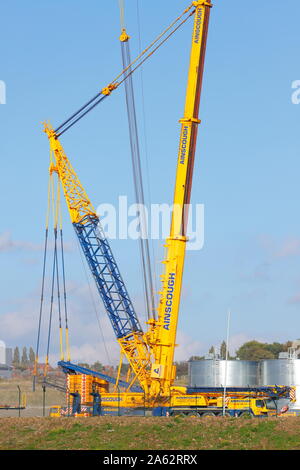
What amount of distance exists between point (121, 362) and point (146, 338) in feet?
17.3

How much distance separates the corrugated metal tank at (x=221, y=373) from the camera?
7950 centimetres

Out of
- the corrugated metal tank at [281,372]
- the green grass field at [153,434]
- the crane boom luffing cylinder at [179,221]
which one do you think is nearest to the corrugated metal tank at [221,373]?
the corrugated metal tank at [281,372]

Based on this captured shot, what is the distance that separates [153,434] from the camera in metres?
40.8

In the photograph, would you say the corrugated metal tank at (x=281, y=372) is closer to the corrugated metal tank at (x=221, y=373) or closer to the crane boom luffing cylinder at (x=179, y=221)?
the corrugated metal tank at (x=221, y=373)

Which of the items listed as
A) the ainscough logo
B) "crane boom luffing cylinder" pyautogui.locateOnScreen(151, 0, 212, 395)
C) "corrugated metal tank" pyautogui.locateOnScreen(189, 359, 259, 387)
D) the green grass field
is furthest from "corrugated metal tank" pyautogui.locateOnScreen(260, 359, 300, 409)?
the ainscough logo

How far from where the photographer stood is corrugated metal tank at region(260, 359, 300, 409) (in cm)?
7681

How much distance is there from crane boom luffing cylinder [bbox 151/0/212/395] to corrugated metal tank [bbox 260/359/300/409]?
18.1 meters

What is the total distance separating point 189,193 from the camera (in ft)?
200

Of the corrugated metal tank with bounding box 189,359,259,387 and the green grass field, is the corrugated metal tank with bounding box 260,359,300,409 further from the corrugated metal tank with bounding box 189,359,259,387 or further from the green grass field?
the green grass field

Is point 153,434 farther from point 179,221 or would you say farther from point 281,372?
point 281,372
